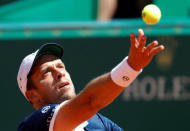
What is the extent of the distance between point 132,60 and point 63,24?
2.48m

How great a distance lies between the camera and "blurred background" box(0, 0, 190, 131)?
5203 mm

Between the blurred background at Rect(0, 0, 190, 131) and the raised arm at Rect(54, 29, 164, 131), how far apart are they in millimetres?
2111

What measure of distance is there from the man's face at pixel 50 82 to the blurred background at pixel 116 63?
1.33 metres

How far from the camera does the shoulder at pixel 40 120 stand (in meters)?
3.36

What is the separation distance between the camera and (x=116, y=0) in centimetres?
597

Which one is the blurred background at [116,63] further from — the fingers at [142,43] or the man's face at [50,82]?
the fingers at [142,43]

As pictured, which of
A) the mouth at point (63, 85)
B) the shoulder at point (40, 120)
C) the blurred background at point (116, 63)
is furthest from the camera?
the blurred background at point (116, 63)

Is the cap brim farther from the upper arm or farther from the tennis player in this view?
the upper arm

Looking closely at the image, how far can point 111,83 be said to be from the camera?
297 centimetres

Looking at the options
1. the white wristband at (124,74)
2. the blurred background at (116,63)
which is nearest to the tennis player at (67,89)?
the white wristband at (124,74)

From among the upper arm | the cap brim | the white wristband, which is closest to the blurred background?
the cap brim

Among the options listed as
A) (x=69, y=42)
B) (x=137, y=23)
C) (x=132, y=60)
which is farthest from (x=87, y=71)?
(x=132, y=60)

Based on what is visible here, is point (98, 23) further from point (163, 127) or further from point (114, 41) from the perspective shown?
point (163, 127)

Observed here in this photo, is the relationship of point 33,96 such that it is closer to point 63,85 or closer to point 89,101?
point 63,85
